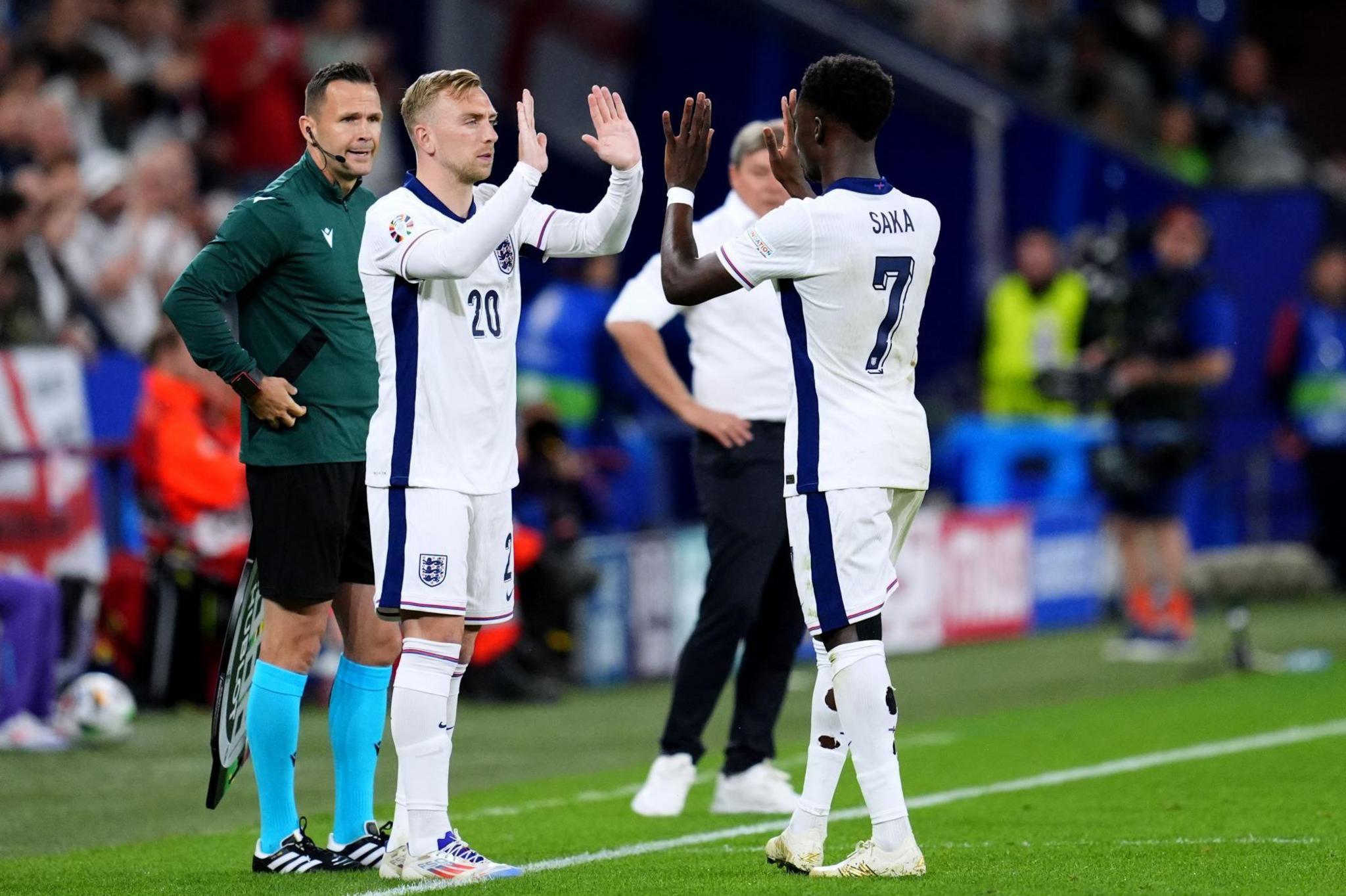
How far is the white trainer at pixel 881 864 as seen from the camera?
524 centimetres

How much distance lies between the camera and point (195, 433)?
396 inches

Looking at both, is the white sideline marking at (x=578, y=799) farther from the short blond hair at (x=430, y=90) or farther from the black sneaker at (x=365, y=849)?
the short blond hair at (x=430, y=90)

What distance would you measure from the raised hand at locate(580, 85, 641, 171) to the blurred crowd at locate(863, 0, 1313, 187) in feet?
45.6

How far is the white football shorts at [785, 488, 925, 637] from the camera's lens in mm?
5316

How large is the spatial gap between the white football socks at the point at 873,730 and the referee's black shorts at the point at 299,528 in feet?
4.60

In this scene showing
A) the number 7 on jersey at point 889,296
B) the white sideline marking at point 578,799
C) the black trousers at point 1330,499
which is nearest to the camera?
the number 7 on jersey at point 889,296

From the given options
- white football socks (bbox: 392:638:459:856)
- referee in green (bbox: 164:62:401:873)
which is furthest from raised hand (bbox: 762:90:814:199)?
white football socks (bbox: 392:638:459:856)

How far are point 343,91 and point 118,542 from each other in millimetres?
5376

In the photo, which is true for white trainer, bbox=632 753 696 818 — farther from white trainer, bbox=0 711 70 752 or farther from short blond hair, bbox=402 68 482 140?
white trainer, bbox=0 711 70 752

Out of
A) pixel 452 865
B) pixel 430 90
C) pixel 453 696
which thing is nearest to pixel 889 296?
pixel 430 90

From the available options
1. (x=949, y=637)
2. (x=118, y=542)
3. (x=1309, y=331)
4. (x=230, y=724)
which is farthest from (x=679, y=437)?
(x=230, y=724)

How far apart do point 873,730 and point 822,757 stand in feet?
1.05

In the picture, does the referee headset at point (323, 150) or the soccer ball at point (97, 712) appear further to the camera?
the soccer ball at point (97, 712)

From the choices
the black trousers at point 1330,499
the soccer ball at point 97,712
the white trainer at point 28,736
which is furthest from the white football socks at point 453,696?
the black trousers at point 1330,499
